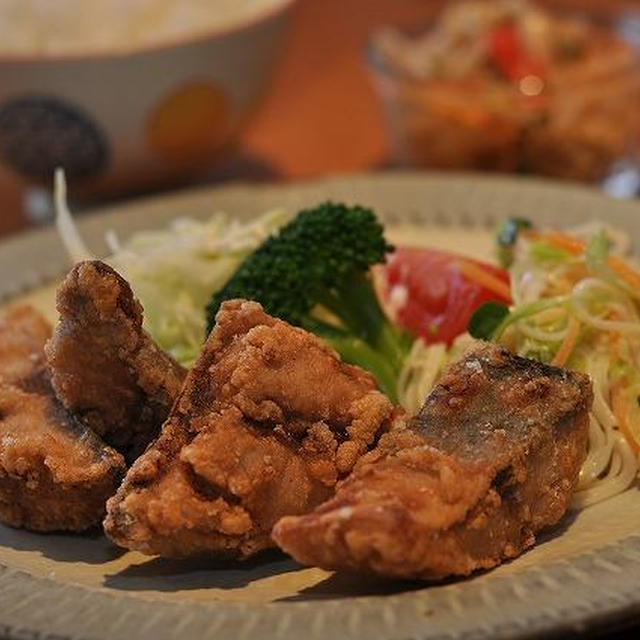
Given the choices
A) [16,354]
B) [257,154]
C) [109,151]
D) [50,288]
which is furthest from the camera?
[257,154]

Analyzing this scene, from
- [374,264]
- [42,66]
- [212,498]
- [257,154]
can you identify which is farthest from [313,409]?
[257,154]

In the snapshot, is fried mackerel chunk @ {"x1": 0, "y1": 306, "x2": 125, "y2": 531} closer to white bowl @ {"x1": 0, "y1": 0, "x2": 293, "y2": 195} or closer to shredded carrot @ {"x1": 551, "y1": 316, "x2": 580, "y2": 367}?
shredded carrot @ {"x1": 551, "y1": 316, "x2": 580, "y2": 367}

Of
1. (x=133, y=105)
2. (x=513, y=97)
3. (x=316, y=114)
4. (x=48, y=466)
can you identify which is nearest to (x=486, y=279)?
(x=48, y=466)

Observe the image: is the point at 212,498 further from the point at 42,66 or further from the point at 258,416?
the point at 42,66

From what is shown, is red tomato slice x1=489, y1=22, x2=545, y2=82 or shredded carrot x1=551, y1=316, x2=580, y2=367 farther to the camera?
red tomato slice x1=489, y1=22, x2=545, y2=82

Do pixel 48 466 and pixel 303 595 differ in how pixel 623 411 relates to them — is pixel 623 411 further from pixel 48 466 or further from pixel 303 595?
pixel 48 466

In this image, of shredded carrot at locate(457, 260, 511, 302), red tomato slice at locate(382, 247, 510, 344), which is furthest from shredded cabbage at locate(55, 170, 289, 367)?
shredded carrot at locate(457, 260, 511, 302)
